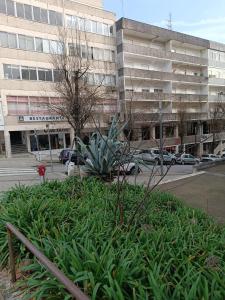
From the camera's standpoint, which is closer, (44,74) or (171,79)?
(44,74)

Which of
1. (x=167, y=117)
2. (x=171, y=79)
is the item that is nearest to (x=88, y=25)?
(x=171, y=79)

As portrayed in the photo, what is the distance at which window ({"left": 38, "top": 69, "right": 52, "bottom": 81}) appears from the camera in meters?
31.5

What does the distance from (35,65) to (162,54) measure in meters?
19.1

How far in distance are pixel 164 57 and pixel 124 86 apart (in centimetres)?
938

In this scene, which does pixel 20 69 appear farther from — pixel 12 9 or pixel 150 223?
pixel 150 223

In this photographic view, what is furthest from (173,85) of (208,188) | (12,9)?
(208,188)

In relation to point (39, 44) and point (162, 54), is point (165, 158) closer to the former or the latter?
point (39, 44)

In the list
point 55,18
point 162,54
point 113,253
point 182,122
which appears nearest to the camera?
point 113,253

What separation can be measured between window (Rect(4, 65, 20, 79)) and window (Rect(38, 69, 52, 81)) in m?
2.49

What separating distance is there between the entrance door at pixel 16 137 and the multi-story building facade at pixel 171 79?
41.4 feet

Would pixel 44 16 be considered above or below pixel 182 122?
above

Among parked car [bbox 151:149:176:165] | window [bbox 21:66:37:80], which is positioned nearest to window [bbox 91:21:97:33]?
window [bbox 21:66:37:80]

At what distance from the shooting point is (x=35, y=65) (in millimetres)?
30953

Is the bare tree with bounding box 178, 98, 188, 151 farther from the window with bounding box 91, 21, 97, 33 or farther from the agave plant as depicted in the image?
the agave plant
